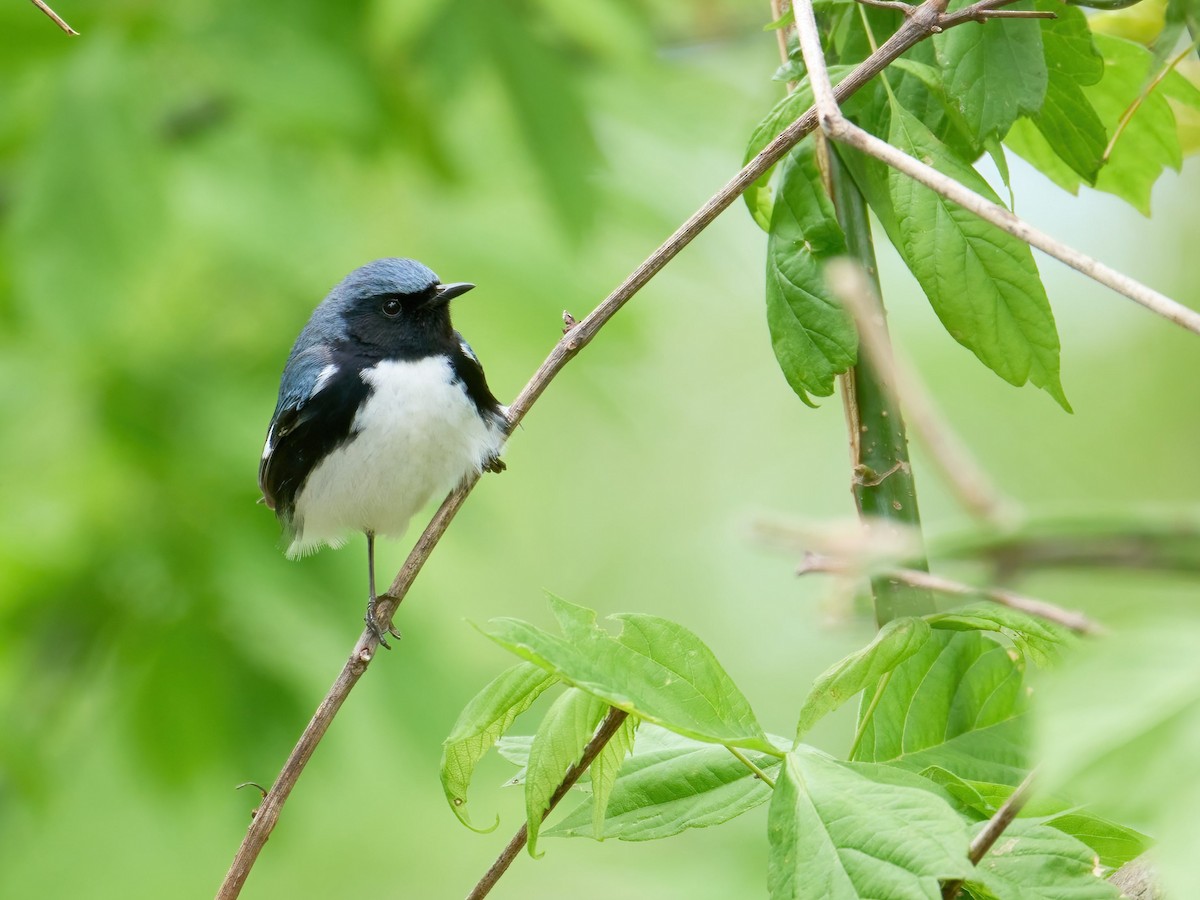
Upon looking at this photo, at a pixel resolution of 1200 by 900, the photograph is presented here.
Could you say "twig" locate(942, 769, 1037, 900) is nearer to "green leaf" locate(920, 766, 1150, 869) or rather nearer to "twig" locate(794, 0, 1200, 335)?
"green leaf" locate(920, 766, 1150, 869)

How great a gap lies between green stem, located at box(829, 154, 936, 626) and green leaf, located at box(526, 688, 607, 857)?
387 millimetres

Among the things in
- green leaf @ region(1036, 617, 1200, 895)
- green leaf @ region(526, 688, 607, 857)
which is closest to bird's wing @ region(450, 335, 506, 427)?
green leaf @ region(526, 688, 607, 857)

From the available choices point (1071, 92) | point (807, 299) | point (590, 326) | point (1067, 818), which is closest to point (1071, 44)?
point (1071, 92)

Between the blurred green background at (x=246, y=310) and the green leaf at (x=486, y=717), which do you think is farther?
the blurred green background at (x=246, y=310)

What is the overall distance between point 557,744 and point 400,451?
90.5 inches

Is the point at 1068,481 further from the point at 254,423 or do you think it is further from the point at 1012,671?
the point at 1012,671

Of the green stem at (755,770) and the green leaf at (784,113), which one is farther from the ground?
the green leaf at (784,113)

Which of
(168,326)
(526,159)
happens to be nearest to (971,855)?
(526,159)

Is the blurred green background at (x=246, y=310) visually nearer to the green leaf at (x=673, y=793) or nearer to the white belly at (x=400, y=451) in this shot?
the white belly at (x=400, y=451)

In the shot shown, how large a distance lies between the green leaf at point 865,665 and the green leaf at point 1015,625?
2.4 inches

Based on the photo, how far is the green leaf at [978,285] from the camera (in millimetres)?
1481

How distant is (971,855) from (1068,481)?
7.49 metres

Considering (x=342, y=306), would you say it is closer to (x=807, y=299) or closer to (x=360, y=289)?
(x=360, y=289)

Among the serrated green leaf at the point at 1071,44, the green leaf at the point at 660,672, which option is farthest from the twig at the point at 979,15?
the green leaf at the point at 660,672
